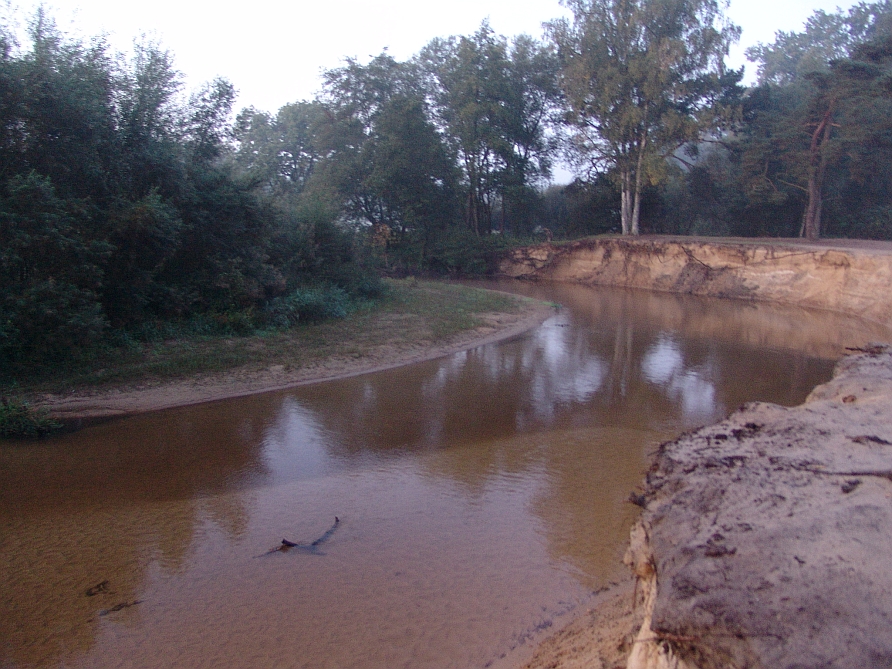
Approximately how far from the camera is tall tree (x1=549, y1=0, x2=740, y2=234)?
29750 mm

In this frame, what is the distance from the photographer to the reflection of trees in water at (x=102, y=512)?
5.21 meters

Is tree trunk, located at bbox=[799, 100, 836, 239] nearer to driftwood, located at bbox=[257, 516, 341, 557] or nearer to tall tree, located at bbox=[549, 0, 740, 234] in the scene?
tall tree, located at bbox=[549, 0, 740, 234]

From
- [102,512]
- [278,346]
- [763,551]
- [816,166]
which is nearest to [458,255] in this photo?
[816,166]

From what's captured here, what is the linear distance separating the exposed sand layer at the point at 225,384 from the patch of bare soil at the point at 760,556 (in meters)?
8.29

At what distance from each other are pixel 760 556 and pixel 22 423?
9.49 meters

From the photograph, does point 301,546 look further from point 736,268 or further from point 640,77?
point 640,77

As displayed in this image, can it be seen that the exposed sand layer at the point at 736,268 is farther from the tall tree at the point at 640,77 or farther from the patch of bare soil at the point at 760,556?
the patch of bare soil at the point at 760,556

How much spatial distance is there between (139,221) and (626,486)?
9689mm

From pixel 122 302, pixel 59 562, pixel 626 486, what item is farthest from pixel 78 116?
pixel 626 486

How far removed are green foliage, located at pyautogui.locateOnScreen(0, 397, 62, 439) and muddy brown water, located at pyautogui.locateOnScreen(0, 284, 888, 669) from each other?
0.95 feet

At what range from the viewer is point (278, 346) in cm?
1413

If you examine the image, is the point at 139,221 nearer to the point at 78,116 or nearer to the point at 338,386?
the point at 78,116

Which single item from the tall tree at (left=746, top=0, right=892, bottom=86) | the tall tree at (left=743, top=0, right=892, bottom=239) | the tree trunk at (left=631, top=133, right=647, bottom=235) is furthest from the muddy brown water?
the tall tree at (left=746, top=0, right=892, bottom=86)

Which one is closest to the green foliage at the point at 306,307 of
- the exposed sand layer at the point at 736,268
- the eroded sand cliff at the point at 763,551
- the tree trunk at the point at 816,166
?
the eroded sand cliff at the point at 763,551
